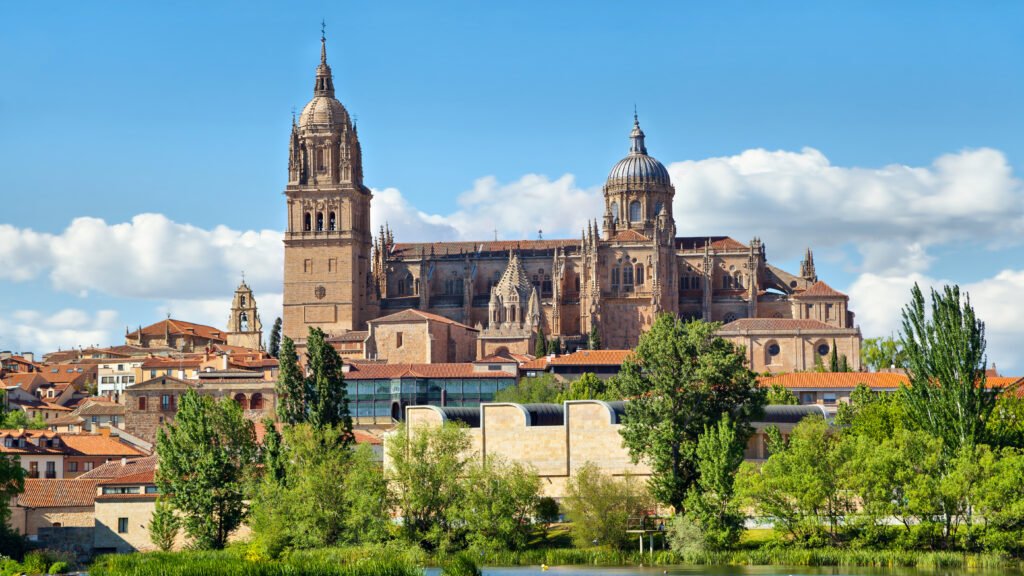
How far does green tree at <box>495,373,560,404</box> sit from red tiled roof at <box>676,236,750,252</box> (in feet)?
133

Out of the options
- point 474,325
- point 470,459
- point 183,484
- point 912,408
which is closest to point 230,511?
point 183,484

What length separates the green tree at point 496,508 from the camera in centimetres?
6444

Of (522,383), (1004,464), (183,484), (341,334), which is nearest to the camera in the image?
(1004,464)

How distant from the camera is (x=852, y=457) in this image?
210ft

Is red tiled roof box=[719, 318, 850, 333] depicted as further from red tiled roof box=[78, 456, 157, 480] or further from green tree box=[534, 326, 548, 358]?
red tiled roof box=[78, 456, 157, 480]

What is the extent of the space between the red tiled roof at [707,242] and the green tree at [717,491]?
79878mm

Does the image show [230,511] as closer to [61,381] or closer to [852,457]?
[852,457]

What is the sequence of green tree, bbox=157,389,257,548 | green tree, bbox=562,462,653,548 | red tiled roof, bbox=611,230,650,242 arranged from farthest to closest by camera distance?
red tiled roof, bbox=611,230,650,242, green tree, bbox=157,389,257,548, green tree, bbox=562,462,653,548

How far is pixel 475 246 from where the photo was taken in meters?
153

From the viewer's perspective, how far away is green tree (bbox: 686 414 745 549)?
208 feet

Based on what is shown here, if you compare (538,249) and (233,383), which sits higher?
(538,249)

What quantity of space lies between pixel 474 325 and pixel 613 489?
78.6 meters

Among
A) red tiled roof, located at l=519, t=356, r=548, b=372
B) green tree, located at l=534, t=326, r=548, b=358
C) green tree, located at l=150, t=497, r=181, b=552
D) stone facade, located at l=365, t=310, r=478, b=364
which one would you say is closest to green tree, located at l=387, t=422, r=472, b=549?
green tree, located at l=150, t=497, r=181, b=552

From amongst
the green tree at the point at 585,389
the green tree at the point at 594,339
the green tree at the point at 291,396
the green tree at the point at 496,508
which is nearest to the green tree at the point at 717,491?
the green tree at the point at 496,508
